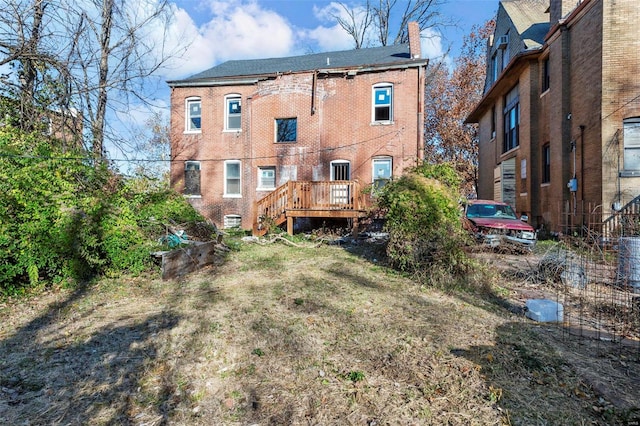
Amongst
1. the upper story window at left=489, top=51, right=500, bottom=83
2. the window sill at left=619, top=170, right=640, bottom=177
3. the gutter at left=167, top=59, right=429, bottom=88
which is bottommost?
the window sill at left=619, top=170, right=640, bottom=177

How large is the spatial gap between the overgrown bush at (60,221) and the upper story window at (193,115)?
34.0ft

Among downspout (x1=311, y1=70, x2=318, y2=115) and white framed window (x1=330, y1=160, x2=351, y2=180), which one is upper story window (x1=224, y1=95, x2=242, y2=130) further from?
white framed window (x1=330, y1=160, x2=351, y2=180)

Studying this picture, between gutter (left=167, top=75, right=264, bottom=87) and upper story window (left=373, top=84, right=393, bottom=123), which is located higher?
gutter (left=167, top=75, right=264, bottom=87)

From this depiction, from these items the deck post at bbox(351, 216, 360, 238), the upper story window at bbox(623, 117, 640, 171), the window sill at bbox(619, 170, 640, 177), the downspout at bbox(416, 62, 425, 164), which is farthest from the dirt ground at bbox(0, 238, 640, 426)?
the downspout at bbox(416, 62, 425, 164)

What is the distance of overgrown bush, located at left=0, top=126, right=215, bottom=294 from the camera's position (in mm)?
5898

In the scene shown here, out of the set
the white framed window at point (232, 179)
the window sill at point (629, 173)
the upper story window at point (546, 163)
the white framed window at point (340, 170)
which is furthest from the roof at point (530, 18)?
the white framed window at point (232, 179)

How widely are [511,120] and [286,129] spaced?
10928 millimetres

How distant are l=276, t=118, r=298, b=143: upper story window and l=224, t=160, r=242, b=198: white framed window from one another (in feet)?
8.14

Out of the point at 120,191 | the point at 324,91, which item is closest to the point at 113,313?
the point at 120,191

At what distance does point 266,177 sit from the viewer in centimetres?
1681

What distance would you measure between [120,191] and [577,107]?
13.9 metres

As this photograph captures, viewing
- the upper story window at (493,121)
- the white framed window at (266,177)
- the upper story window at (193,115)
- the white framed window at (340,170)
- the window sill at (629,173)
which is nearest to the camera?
the window sill at (629,173)

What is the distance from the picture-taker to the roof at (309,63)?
630 inches

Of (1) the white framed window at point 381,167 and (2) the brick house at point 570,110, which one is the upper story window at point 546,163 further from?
(1) the white framed window at point 381,167
